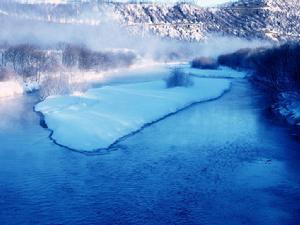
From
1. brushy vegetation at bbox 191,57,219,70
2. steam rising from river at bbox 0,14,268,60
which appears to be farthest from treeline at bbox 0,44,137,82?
steam rising from river at bbox 0,14,268,60

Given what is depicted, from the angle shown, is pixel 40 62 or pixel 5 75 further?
pixel 40 62

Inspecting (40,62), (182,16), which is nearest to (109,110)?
(40,62)

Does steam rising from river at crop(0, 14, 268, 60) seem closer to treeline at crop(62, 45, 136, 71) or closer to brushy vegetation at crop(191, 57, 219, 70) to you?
brushy vegetation at crop(191, 57, 219, 70)

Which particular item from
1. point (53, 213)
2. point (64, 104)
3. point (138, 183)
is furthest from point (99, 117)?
point (53, 213)

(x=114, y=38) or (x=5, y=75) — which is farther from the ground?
(x=114, y=38)

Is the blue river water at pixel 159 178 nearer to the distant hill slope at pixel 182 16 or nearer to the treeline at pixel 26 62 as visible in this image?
the treeline at pixel 26 62

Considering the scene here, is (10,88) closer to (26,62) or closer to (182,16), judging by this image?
(26,62)

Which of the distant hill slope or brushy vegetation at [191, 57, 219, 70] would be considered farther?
the distant hill slope

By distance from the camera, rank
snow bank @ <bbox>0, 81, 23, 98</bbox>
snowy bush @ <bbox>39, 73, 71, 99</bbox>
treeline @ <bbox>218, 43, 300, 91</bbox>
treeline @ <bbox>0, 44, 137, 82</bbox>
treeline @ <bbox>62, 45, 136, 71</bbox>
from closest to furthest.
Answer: treeline @ <bbox>218, 43, 300, 91</bbox> → snowy bush @ <bbox>39, 73, 71, 99</bbox> → snow bank @ <bbox>0, 81, 23, 98</bbox> → treeline @ <bbox>0, 44, 137, 82</bbox> → treeline @ <bbox>62, 45, 136, 71</bbox>

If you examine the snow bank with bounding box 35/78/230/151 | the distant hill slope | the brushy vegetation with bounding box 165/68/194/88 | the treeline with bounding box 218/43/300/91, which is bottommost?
the snow bank with bounding box 35/78/230/151
